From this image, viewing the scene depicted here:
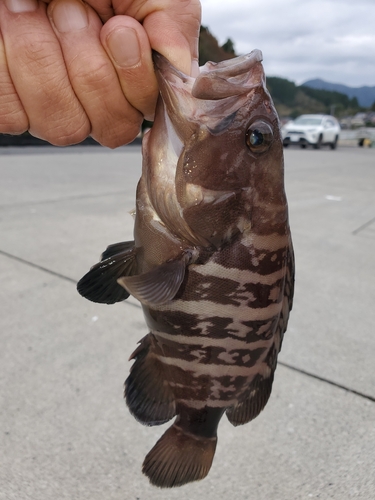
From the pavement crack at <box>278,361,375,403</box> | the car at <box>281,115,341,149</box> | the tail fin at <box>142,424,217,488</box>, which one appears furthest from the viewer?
the car at <box>281,115,341,149</box>

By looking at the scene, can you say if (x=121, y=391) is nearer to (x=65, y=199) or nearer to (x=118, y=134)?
(x=118, y=134)

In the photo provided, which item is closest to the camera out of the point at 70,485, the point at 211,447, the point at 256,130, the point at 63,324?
the point at 256,130

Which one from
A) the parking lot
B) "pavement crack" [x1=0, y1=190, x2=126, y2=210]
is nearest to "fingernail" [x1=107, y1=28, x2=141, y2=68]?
the parking lot

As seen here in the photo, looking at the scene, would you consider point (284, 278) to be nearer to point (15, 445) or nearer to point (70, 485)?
point (70, 485)

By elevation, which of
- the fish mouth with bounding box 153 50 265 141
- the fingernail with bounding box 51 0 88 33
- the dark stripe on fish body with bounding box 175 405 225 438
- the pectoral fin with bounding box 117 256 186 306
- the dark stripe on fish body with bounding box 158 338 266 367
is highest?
the fingernail with bounding box 51 0 88 33

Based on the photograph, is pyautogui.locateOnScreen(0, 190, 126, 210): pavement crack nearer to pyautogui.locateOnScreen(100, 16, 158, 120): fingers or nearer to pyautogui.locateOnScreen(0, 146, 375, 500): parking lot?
pyautogui.locateOnScreen(0, 146, 375, 500): parking lot

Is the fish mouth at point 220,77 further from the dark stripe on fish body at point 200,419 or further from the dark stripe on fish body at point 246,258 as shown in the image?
the dark stripe on fish body at point 200,419

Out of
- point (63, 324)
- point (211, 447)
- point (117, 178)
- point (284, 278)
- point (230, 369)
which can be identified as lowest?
point (117, 178)

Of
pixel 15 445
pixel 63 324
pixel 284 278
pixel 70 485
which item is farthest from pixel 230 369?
pixel 63 324
